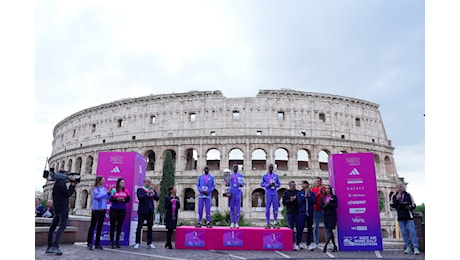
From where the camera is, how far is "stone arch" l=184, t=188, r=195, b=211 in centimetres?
3358

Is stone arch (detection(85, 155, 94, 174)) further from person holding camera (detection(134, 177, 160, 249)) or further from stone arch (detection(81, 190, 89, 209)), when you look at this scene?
person holding camera (detection(134, 177, 160, 249))

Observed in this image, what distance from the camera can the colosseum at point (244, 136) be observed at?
32.2 m

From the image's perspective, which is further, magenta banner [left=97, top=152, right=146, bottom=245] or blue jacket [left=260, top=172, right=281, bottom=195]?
blue jacket [left=260, top=172, right=281, bottom=195]

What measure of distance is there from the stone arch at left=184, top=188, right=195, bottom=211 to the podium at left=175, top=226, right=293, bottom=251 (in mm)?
25137

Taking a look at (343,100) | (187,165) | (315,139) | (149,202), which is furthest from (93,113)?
(149,202)

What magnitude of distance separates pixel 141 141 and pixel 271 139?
14.8 metres

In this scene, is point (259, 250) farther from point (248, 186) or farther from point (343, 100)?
point (343, 100)

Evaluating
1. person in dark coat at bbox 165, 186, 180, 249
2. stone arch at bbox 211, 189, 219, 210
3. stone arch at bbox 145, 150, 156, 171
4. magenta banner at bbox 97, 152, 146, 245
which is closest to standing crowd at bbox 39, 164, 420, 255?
person in dark coat at bbox 165, 186, 180, 249

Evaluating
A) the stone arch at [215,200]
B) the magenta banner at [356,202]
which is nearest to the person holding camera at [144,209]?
the magenta banner at [356,202]

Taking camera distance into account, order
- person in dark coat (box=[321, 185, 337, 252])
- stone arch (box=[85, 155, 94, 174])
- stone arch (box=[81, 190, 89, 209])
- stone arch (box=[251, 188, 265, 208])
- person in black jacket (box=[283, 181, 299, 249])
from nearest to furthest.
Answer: person in dark coat (box=[321, 185, 337, 252]) < person in black jacket (box=[283, 181, 299, 249]) < stone arch (box=[251, 188, 265, 208]) < stone arch (box=[81, 190, 89, 209]) < stone arch (box=[85, 155, 94, 174])

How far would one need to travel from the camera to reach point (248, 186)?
31.2 meters

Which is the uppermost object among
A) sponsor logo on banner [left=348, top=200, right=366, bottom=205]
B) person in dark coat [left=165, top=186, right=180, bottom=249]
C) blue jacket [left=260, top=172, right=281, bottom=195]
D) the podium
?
blue jacket [left=260, top=172, right=281, bottom=195]

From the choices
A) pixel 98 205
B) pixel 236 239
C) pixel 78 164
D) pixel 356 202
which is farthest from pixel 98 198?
pixel 78 164

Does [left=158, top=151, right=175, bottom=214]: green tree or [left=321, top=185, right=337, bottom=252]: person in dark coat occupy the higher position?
[left=158, top=151, right=175, bottom=214]: green tree
